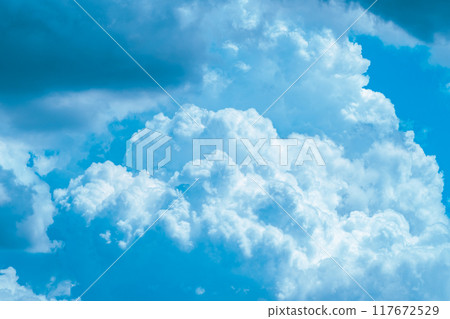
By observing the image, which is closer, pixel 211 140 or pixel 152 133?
pixel 211 140
